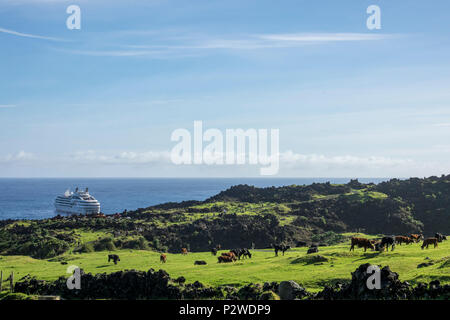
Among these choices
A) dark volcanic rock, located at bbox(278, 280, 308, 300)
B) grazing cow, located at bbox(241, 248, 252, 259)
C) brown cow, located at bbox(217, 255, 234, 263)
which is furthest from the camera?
grazing cow, located at bbox(241, 248, 252, 259)

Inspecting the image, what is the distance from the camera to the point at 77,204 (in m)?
188

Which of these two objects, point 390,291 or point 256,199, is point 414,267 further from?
point 256,199

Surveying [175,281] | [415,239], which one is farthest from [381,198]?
[175,281]

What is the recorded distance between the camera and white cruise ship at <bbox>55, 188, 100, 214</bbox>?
18512 cm

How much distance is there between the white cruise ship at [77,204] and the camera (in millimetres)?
185125

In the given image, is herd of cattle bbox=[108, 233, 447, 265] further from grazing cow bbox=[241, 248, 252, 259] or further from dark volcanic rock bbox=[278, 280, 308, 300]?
dark volcanic rock bbox=[278, 280, 308, 300]

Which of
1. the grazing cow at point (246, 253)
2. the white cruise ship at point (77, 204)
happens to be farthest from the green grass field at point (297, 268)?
the white cruise ship at point (77, 204)

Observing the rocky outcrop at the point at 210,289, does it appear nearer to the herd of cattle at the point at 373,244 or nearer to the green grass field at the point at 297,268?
the green grass field at the point at 297,268

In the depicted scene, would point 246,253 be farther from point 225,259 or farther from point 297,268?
point 297,268

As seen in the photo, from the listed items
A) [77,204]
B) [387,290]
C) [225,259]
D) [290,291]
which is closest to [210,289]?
[290,291]

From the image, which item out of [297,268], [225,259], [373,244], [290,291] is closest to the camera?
[290,291]

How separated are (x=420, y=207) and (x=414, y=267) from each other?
349ft

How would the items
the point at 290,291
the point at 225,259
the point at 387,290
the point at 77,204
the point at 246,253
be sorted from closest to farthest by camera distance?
1. the point at 387,290
2. the point at 290,291
3. the point at 225,259
4. the point at 246,253
5. the point at 77,204

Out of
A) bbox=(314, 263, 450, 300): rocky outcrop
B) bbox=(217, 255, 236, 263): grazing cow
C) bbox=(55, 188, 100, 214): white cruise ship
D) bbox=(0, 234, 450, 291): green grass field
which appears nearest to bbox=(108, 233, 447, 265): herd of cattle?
bbox=(217, 255, 236, 263): grazing cow
